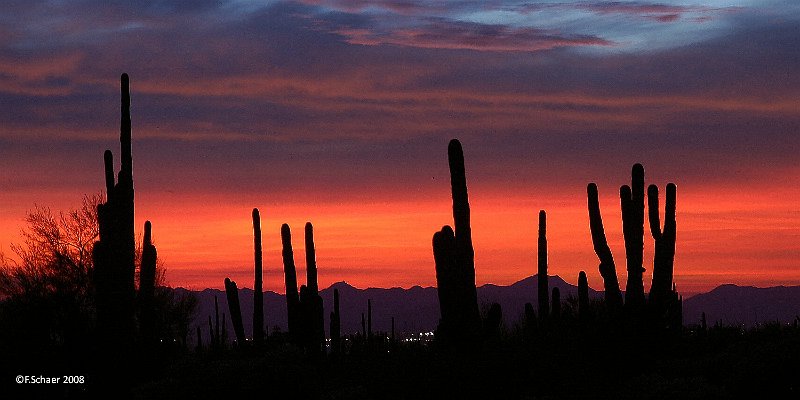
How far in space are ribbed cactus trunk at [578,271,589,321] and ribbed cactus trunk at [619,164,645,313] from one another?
123cm

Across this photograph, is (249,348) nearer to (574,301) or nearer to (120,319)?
(120,319)

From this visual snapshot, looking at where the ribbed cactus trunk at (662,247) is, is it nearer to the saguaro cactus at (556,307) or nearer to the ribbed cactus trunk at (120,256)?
the saguaro cactus at (556,307)

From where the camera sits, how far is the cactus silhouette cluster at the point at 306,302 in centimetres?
2809

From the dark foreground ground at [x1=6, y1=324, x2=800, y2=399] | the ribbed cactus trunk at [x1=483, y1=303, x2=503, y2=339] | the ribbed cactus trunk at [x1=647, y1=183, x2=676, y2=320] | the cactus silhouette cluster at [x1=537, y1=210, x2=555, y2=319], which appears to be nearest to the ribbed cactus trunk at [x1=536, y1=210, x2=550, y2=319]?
the cactus silhouette cluster at [x1=537, y1=210, x2=555, y2=319]

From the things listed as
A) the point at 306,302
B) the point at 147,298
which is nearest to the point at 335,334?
the point at 306,302

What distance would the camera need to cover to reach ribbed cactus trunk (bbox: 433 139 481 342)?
2122cm

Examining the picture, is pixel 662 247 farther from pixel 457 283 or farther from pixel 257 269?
pixel 257 269

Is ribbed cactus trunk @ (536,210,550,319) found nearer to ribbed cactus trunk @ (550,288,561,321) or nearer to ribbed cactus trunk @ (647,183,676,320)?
ribbed cactus trunk @ (550,288,561,321)

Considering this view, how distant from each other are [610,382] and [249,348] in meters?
12.1

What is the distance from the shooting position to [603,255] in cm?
2538

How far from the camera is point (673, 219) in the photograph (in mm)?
25750

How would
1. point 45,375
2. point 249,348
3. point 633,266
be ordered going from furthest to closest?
point 45,375
point 249,348
point 633,266

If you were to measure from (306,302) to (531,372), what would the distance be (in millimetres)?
10515

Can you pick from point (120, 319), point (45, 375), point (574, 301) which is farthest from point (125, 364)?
point (574, 301)
